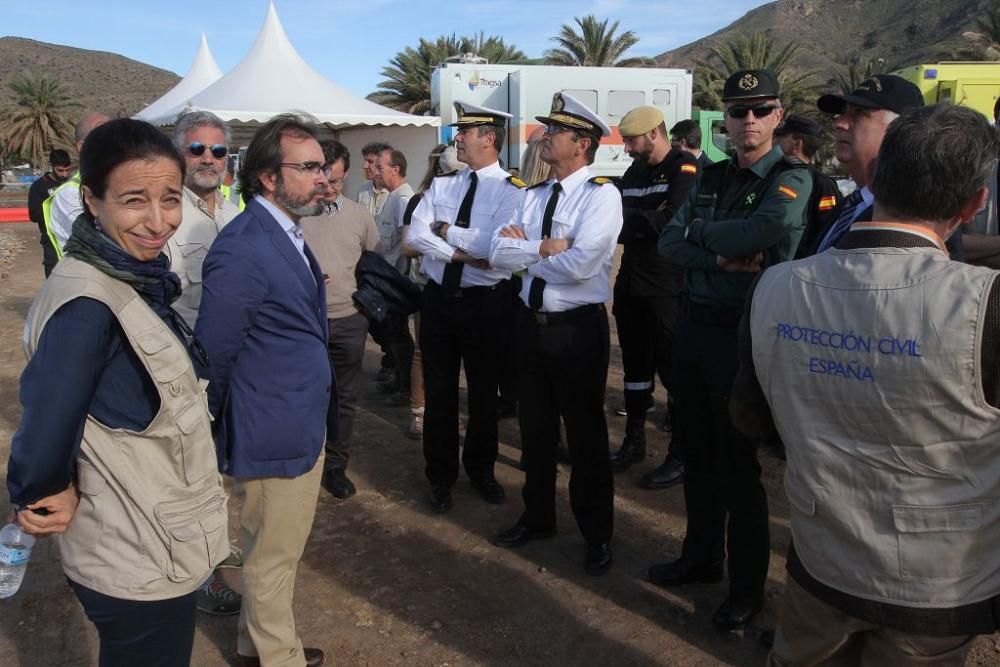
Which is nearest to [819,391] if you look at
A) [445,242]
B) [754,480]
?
[754,480]

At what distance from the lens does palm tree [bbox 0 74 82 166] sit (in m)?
40.9

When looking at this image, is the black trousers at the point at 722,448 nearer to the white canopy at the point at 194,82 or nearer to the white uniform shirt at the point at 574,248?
the white uniform shirt at the point at 574,248

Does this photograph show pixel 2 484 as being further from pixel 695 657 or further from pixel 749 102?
pixel 749 102

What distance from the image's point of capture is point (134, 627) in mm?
1767

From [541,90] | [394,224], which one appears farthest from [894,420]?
[541,90]

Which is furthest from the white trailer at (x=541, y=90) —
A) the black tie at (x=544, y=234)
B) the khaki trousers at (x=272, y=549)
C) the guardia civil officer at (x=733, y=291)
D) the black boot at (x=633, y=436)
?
the khaki trousers at (x=272, y=549)

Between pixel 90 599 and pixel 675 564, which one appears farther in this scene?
pixel 675 564

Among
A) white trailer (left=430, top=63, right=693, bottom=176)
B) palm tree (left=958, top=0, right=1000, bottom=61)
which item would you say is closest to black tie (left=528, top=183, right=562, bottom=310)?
white trailer (left=430, top=63, right=693, bottom=176)

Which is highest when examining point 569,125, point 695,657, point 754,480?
point 569,125

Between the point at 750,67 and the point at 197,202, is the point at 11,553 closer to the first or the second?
the point at 197,202

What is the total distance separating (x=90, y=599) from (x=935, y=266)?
2.03 meters

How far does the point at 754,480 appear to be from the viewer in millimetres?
2990

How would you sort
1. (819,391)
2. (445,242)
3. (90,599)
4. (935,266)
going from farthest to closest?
(445,242), (90,599), (819,391), (935,266)

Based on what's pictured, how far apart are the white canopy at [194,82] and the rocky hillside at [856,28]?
1742 inches
